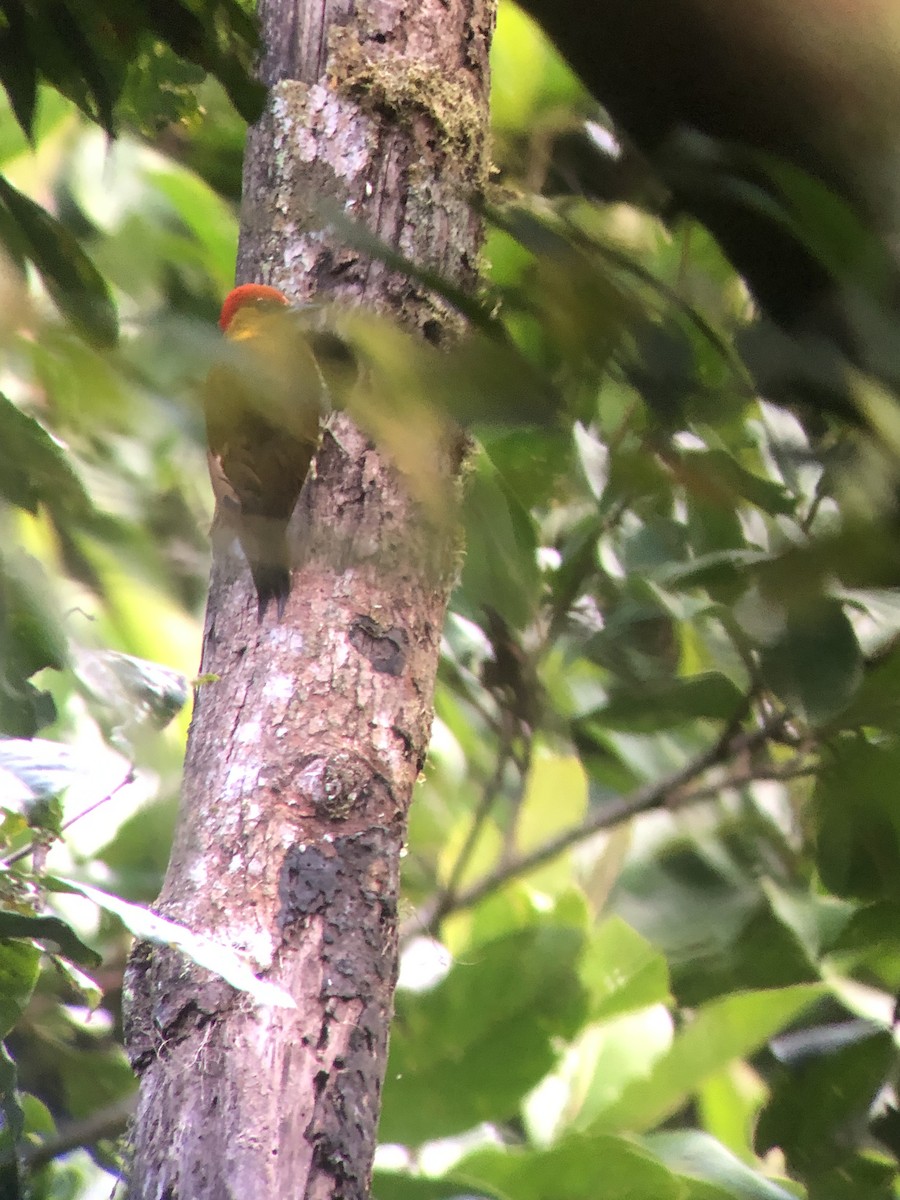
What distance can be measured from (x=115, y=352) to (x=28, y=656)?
0.41m

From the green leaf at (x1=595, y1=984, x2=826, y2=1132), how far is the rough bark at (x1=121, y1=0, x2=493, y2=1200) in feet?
2.30

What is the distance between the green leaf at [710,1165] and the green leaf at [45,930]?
26.6 inches

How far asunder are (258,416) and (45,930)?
0.45 meters

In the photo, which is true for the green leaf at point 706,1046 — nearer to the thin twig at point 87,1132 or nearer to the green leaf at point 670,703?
the thin twig at point 87,1132

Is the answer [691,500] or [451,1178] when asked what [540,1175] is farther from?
[691,500]

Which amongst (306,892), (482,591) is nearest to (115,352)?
(482,591)

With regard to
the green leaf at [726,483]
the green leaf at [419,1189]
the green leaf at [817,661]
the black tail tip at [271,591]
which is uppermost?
the black tail tip at [271,591]

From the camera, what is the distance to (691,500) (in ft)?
1.13

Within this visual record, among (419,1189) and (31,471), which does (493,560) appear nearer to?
(31,471)

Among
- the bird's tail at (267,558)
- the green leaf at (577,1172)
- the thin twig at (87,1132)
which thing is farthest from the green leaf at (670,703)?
the thin twig at (87,1132)

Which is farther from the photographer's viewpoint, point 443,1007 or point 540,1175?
point 443,1007

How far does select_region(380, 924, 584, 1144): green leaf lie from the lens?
1.34m

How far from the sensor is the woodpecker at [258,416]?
1.03ft

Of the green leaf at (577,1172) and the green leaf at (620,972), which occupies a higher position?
the green leaf at (620,972)
